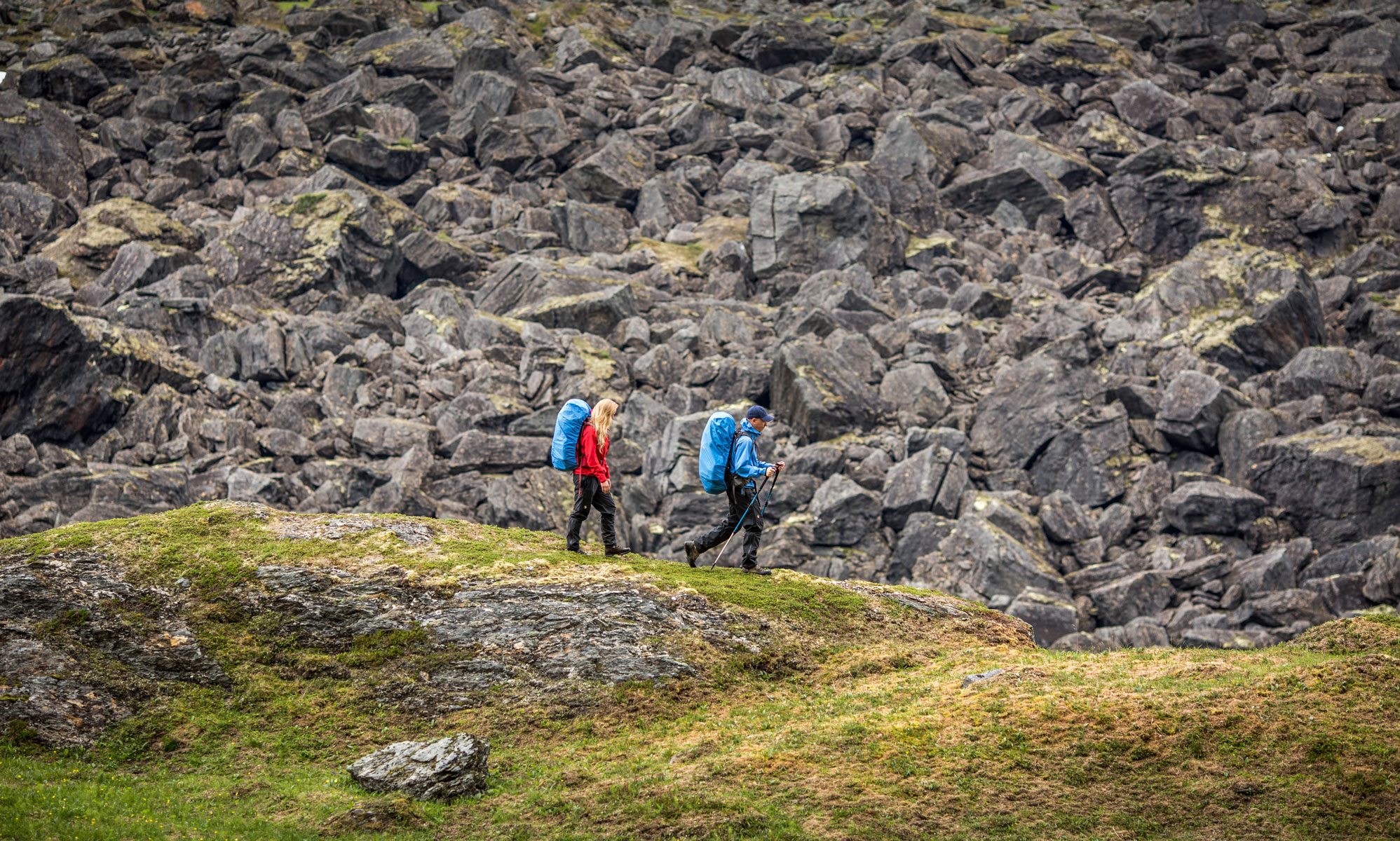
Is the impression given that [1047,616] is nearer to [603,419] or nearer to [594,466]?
[594,466]

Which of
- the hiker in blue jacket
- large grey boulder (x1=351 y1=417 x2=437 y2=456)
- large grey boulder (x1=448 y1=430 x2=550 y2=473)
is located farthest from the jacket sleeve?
large grey boulder (x1=351 y1=417 x2=437 y2=456)

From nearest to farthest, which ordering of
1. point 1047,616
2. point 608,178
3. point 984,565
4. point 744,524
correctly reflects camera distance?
point 744,524 < point 1047,616 < point 984,565 < point 608,178

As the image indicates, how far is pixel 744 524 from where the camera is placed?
23.2m

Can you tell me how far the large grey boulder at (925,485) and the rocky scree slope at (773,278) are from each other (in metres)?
0.32

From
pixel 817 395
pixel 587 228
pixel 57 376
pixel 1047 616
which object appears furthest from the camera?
pixel 587 228

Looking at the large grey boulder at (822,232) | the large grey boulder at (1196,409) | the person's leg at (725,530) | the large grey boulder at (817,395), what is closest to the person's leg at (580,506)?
the person's leg at (725,530)

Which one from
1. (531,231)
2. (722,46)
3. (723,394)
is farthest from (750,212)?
(722,46)

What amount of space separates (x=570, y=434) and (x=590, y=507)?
1622mm

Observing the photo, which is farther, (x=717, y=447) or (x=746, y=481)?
(x=746, y=481)

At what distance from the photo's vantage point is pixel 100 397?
77.1m

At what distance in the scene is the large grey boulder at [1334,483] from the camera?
7119 centimetres

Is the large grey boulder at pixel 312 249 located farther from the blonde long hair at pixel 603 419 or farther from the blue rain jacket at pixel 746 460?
the blue rain jacket at pixel 746 460

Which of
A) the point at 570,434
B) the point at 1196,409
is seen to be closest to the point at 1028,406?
the point at 1196,409

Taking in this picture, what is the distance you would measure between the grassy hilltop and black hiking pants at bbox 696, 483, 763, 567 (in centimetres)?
132
